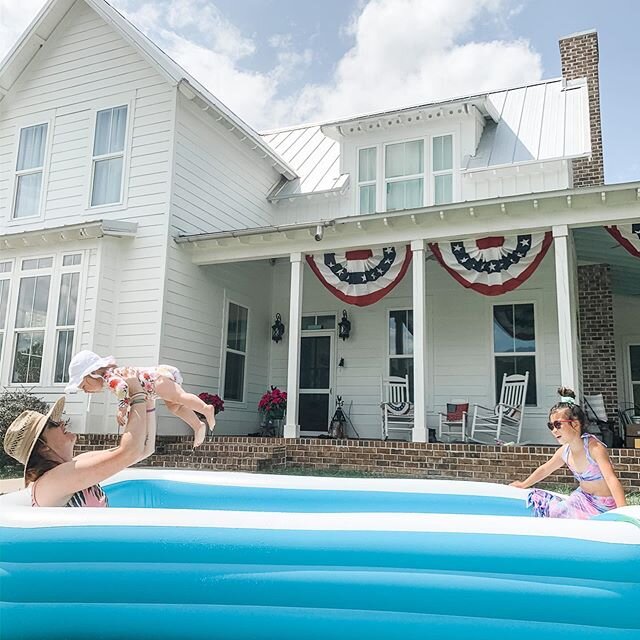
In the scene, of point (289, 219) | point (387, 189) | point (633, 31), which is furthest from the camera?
point (289, 219)

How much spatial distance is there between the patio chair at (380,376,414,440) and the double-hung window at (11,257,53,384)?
5460 millimetres

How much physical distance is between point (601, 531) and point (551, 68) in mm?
13041

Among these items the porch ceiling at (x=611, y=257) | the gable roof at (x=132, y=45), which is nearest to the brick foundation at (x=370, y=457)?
the porch ceiling at (x=611, y=257)

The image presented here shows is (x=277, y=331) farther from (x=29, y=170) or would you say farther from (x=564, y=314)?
(x=564, y=314)

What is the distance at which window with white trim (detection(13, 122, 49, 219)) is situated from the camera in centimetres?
1105

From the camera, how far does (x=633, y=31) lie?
8797 mm

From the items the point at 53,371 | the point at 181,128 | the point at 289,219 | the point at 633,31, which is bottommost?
the point at 53,371

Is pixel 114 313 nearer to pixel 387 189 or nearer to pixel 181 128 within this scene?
pixel 181 128

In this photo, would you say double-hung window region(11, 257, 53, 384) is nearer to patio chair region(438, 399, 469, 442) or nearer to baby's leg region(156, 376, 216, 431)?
patio chair region(438, 399, 469, 442)

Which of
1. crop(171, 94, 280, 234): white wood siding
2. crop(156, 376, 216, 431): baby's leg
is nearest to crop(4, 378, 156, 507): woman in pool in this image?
crop(156, 376, 216, 431): baby's leg

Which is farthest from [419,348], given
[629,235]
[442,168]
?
[442,168]

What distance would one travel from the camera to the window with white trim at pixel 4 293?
1009 cm

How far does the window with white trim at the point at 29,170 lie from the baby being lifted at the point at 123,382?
9.09m

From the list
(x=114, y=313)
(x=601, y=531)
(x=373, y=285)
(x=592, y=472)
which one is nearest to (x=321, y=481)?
(x=592, y=472)
